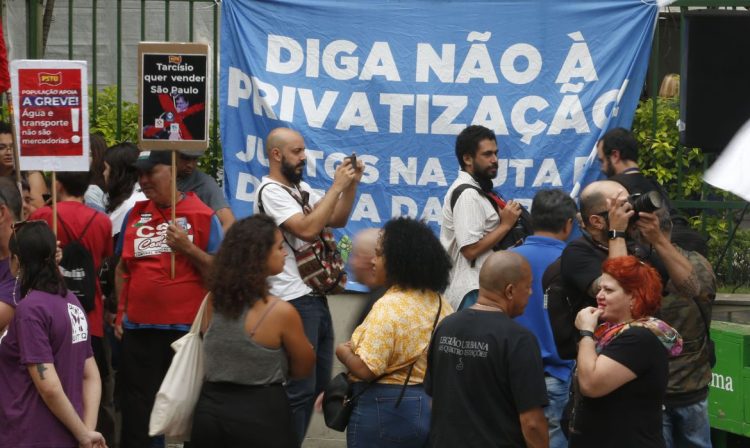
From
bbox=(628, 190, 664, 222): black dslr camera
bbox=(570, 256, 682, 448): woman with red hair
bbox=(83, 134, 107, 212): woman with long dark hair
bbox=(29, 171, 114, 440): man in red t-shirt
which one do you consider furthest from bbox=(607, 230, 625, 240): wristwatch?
bbox=(83, 134, 107, 212): woman with long dark hair

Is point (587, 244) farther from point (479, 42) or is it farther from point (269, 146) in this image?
point (479, 42)

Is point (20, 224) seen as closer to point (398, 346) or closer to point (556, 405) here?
point (398, 346)

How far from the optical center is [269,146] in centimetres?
731

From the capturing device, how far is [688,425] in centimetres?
639

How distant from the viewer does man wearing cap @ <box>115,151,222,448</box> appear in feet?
23.1

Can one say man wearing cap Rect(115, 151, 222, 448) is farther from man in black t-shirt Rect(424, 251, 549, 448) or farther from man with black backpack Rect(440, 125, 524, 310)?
man in black t-shirt Rect(424, 251, 549, 448)

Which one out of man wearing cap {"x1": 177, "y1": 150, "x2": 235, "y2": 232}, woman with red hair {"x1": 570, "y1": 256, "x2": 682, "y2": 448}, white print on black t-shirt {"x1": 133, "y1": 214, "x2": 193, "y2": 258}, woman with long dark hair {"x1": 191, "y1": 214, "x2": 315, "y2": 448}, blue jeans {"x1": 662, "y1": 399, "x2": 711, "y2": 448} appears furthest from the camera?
man wearing cap {"x1": 177, "y1": 150, "x2": 235, "y2": 232}

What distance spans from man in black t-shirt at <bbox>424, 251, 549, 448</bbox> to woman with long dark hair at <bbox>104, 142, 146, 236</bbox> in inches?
134

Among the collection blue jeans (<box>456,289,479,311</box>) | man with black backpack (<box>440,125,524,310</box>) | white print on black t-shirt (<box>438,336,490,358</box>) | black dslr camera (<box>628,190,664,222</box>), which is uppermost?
black dslr camera (<box>628,190,664,222</box>)

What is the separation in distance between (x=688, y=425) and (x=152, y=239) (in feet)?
10.6

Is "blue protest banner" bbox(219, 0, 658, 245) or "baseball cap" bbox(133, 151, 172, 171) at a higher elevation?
"blue protest banner" bbox(219, 0, 658, 245)

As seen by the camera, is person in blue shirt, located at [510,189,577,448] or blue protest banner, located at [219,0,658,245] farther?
blue protest banner, located at [219,0,658,245]

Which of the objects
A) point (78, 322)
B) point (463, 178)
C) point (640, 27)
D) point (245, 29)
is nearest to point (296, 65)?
point (245, 29)

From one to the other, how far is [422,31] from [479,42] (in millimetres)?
414
